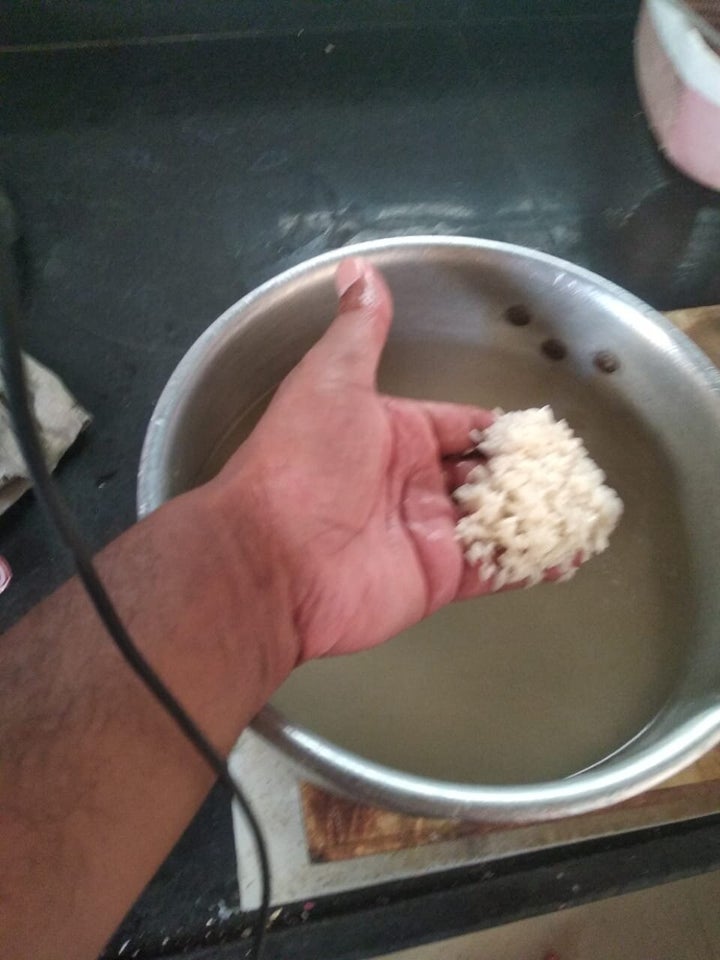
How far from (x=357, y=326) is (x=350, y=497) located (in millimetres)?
136

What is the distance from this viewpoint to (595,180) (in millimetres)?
990

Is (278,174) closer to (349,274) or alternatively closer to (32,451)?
(349,274)

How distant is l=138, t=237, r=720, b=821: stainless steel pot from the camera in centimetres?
61

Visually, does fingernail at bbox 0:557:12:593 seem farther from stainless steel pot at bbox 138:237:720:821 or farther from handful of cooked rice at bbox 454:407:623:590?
handful of cooked rice at bbox 454:407:623:590

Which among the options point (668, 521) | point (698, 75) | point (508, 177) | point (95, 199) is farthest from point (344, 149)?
point (668, 521)

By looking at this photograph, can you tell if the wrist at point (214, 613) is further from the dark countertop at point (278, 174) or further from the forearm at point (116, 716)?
the dark countertop at point (278, 174)

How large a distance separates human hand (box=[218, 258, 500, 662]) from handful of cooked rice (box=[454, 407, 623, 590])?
28 millimetres

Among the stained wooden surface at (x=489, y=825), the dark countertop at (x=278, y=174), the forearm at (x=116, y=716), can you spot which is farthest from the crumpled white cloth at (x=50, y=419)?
the stained wooden surface at (x=489, y=825)

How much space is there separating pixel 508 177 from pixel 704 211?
10.0 inches

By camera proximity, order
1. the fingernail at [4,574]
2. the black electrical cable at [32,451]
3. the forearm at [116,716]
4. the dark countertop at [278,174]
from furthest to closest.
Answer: the dark countertop at [278,174] → the fingernail at [4,574] → the forearm at [116,716] → the black electrical cable at [32,451]

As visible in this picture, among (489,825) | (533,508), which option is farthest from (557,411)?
(489,825)

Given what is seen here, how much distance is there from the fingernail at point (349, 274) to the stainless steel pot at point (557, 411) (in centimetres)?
5

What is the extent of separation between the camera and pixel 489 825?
54 cm

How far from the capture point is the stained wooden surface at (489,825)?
21.8 inches
